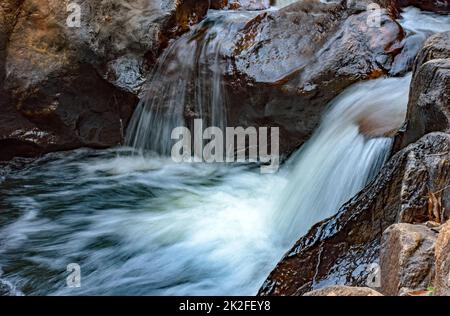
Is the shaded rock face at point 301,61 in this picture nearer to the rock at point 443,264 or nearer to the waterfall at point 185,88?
the waterfall at point 185,88

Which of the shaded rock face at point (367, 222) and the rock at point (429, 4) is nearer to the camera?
the shaded rock face at point (367, 222)

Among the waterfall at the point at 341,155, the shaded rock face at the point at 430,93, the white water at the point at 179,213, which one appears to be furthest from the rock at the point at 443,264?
the waterfall at the point at 341,155

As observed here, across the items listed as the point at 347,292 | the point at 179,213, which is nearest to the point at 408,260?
the point at 347,292

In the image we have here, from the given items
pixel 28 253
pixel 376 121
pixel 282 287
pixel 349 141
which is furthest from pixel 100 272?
pixel 376 121

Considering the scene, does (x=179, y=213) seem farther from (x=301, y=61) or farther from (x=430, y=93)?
(x=430, y=93)

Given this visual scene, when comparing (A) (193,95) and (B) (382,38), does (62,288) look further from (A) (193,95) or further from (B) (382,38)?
(B) (382,38)

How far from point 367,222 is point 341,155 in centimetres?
155

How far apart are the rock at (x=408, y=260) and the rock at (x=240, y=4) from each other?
5.11 meters

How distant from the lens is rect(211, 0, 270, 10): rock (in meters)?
7.12

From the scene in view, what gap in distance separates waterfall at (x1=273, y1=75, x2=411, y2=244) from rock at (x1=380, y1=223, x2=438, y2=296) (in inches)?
68.8

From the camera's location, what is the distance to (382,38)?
5.62m

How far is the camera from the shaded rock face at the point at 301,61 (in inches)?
219

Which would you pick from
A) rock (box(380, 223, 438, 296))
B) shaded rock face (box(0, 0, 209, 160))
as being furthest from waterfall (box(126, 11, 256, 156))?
rock (box(380, 223, 438, 296))

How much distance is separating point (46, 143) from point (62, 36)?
1311mm
